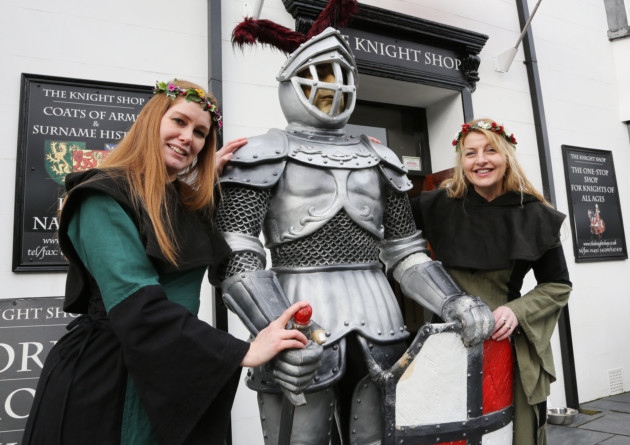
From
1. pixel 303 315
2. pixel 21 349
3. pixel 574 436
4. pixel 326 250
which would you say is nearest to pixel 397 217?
pixel 326 250

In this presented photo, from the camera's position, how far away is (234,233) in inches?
56.3

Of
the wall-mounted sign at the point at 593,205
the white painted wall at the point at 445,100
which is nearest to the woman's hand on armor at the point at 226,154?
the white painted wall at the point at 445,100

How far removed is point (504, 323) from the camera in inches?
61.0

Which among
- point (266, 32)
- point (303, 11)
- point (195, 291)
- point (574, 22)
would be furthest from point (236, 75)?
point (574, 22)

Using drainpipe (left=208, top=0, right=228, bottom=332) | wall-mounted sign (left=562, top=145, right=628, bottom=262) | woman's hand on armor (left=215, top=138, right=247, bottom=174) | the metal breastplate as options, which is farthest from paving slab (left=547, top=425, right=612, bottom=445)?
woman's hand on armor (left=215, top=138, right=247, bottom=174)

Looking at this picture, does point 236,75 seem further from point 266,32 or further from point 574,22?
point 574,22

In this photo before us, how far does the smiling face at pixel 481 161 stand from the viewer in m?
1.81

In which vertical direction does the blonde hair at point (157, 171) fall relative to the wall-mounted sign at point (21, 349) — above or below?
above

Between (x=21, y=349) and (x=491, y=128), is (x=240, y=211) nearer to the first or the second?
(x=491, y=128)

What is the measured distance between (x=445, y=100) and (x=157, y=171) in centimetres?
347

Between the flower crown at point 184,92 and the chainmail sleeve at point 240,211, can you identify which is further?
the chainmail sleeve at point 240,211

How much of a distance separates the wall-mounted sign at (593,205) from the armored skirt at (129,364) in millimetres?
4150

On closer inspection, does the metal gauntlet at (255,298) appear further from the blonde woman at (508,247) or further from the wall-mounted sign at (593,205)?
the wall-mounted sign at (593,205)

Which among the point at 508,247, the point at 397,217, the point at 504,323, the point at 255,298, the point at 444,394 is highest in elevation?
the point at 397,217
